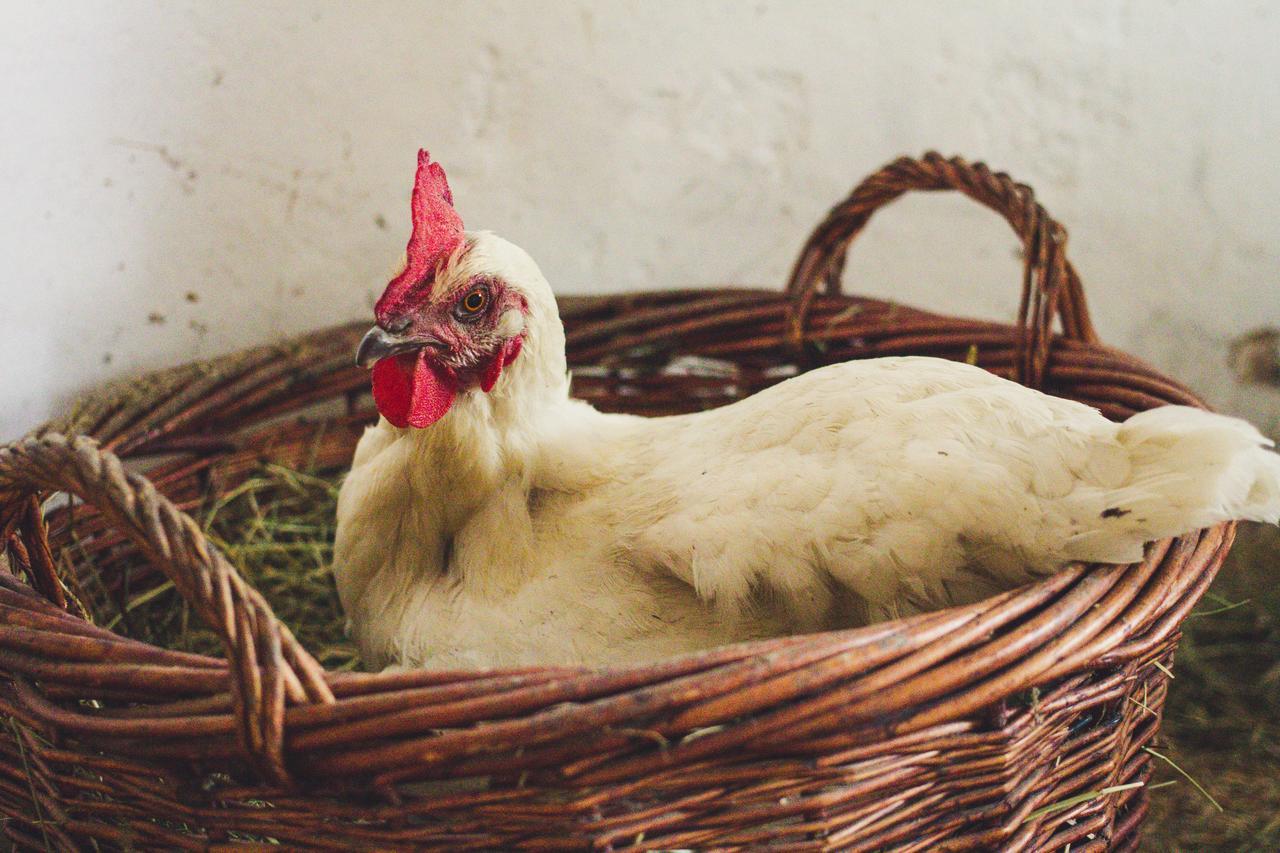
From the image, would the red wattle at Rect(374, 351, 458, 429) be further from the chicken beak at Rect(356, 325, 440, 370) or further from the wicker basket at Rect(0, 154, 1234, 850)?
the wicker basket at Rect(0, 154, 1234, 850)

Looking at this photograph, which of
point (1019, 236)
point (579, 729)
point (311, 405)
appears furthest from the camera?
point (311, 405)

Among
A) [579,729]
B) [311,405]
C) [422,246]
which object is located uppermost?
[422,246]

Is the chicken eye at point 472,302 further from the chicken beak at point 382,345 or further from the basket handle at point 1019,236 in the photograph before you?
the basket handle at point 1019,236

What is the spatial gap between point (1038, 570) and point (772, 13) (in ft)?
5.34

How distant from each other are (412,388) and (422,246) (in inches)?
6.5

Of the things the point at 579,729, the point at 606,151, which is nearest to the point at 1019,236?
the point at 606,151

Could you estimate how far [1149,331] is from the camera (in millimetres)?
2682

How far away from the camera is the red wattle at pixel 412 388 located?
125 cm

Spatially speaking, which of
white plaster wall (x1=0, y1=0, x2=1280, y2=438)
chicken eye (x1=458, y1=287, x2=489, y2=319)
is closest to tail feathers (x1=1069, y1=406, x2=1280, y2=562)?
chicken eye (x1=458, y1=287, x2=489, y2=319)

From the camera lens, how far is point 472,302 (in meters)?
1.26

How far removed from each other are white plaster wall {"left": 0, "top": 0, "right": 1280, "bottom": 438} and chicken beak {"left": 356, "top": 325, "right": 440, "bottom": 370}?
91 cm

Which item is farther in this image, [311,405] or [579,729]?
[311,405]

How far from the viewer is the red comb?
48.9 inches

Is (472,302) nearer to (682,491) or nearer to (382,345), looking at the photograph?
(382,345)
